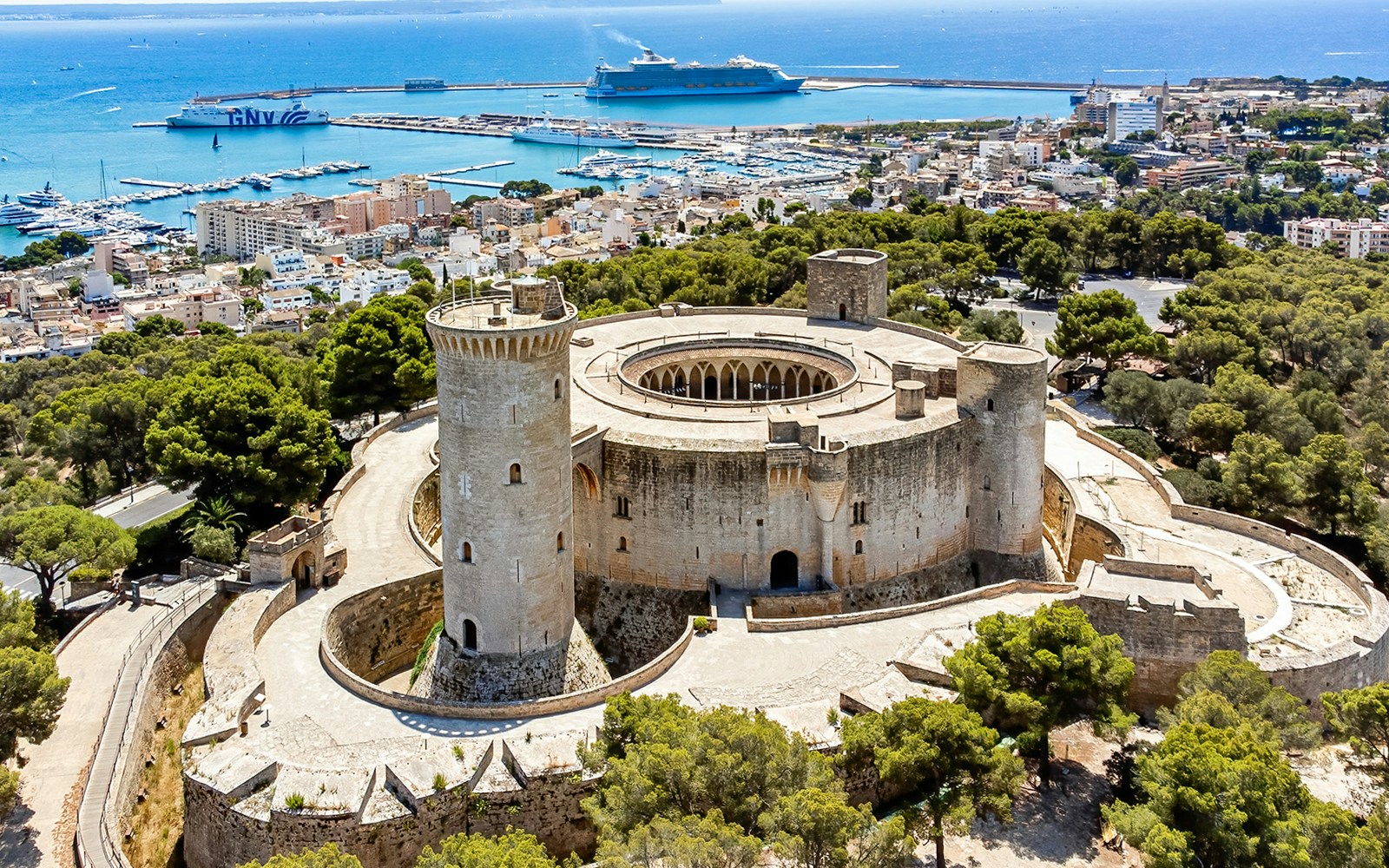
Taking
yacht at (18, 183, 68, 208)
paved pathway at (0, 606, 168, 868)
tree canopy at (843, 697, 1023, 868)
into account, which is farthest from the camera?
yacht at (18, 183, 68, 208)

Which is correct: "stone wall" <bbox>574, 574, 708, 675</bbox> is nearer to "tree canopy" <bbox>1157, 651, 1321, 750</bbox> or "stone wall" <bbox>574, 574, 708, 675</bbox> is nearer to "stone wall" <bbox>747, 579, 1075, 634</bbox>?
"stone wall" <bbox>747, 579, 1075, 634</bbox>

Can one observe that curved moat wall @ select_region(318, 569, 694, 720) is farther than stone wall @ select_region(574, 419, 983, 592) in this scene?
No

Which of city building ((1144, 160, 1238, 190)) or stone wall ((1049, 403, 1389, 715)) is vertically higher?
city building ((1144, 160, 1238, 190))

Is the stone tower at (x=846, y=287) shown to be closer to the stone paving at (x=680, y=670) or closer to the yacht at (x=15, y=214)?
the stone paving at (x=680, y=670)

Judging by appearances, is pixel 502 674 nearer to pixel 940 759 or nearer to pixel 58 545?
pixel 940 759

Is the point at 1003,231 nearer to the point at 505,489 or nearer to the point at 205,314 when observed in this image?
the point at 505,489

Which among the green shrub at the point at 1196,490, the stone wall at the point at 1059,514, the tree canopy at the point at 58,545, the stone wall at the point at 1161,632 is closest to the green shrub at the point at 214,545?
the tree canopy at the point at 58,545

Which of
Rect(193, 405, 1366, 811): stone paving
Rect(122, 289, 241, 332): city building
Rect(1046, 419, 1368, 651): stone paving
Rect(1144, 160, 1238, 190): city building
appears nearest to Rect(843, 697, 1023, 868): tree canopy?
Rect(193, 405, 1366, 811): stone paving

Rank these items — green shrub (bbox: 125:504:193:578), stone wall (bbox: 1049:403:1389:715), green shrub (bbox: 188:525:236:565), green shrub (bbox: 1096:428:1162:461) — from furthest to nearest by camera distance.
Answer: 1. green shrub (bbox: 1096:428:1162:461)
2. green shrub (bbox: 125:504:193:578)
3. green shrub (bbox: 188:525:236:565)
4. stone wall (bbox: 1049:403:1389:715)

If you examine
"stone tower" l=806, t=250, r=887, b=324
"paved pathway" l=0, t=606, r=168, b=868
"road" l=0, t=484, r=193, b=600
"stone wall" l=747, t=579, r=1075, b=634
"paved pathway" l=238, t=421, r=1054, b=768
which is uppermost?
"stone tower" l=806, t=250, r=887, b=324
